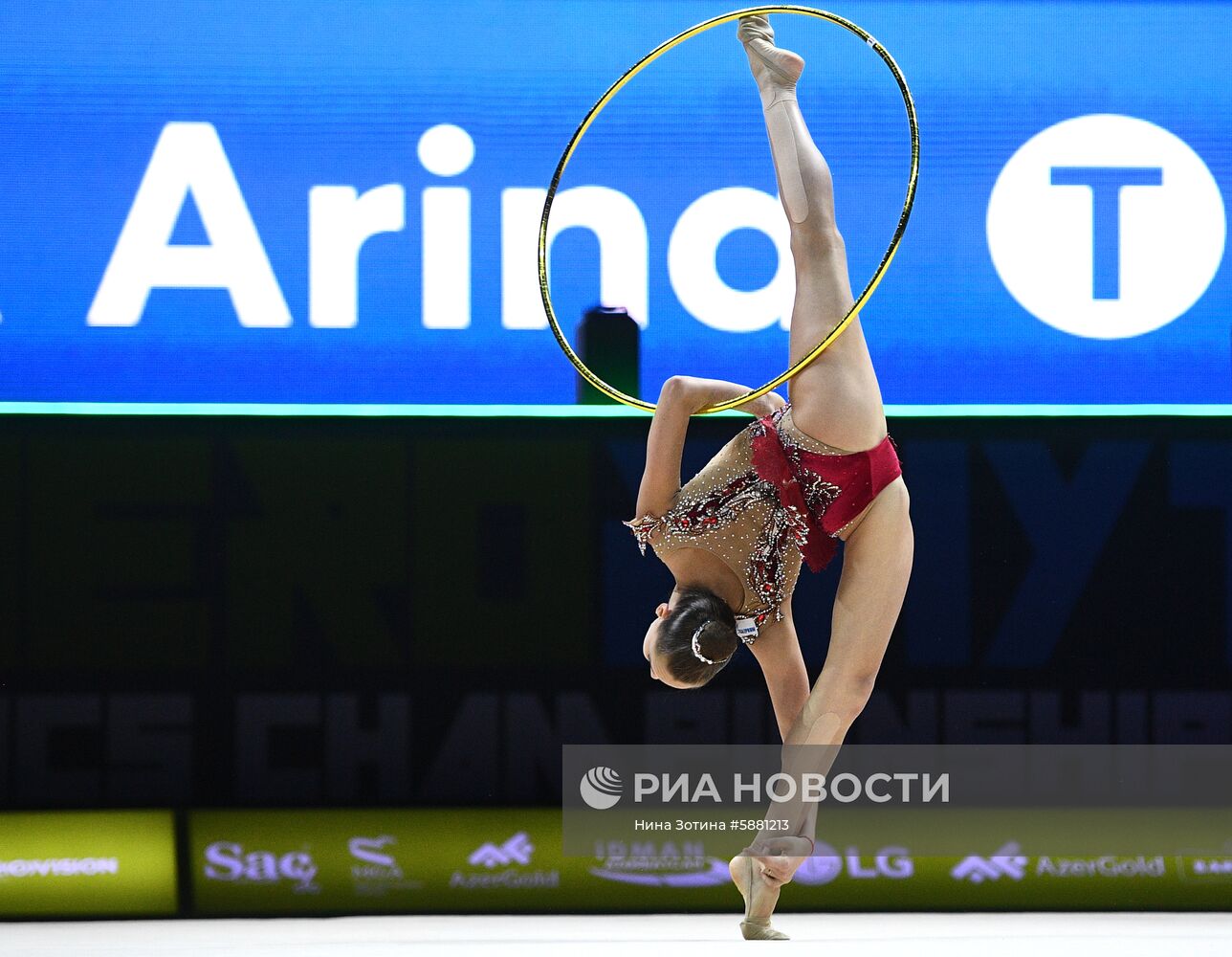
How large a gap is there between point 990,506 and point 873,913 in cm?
166

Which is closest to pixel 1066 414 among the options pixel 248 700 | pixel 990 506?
pixel 990 506

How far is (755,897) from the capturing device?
4445 mm

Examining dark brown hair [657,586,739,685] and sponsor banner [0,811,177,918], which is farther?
sponsor banner [0,811,177,918]

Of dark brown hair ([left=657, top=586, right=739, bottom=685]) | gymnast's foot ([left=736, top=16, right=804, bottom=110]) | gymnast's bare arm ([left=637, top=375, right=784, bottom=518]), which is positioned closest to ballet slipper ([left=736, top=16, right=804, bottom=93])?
gymnast's foot ([left=736, top=16, right=804, bottom=110])

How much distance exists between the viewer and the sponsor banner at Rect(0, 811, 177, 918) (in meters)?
5.64

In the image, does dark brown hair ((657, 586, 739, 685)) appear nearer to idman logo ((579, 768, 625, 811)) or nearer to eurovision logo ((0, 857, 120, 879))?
idman logo ((579, 768, 625, 811))

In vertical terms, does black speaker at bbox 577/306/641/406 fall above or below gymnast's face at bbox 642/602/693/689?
above

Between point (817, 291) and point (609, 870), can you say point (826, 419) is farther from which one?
point (609, 870)

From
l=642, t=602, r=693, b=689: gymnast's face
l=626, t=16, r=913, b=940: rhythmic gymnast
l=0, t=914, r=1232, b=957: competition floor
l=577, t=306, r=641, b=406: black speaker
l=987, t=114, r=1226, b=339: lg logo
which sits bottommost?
l=0, t=914, r=1232, b=957: competition floor

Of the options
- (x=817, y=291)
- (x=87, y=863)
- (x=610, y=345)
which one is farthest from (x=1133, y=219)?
(x=87, y=863)

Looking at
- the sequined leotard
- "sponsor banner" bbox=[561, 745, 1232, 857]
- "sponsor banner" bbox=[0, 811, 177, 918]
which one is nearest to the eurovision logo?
"sponsor banner" bbox=[0, 811, 177, 918]

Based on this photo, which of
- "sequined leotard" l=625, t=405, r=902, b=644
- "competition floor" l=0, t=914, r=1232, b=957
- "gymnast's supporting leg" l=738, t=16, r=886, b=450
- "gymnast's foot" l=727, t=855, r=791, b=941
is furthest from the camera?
"competition floor" l=0, t=914, r=1232, b=957

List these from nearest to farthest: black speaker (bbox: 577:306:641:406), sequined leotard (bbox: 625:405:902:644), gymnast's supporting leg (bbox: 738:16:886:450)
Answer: gymnast's supporting leg (bbox: 738:16:886:450), sequined leotard (bbox: 625:405:902:644), black speaker (bbox: 577:306:641:406)

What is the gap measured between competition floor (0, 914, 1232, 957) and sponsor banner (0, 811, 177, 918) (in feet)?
0.33
